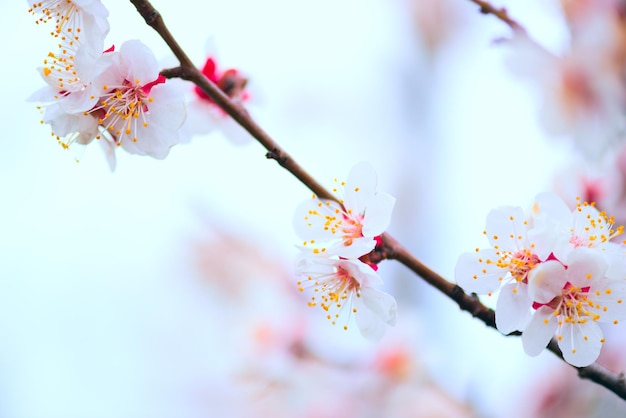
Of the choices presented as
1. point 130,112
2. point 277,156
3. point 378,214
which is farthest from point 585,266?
point 130,112

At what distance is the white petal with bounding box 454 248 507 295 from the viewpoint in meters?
0.79

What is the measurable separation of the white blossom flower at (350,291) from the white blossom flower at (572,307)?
169 mm

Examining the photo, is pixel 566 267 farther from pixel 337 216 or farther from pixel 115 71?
pixel 115 71

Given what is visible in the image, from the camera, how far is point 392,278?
323 centimetres

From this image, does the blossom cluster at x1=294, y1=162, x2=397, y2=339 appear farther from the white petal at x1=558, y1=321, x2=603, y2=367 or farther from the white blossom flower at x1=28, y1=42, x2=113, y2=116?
Answer: the white blossom flower at x1=28, y1=42, x2=113, y2=116

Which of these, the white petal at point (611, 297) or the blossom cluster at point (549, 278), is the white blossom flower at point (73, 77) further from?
the white petal at point (611, 297)

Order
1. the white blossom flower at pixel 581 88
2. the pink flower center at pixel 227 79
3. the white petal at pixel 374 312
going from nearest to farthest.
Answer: the white petal at pixel 374 312 → the pink flower center at pixel 227 79 → the white blossom flower at pixel 581 88

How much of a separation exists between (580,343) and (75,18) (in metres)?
0.73

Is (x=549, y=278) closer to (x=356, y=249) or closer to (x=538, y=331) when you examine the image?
(x=538, y=331)

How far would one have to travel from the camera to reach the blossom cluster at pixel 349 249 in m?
0.80

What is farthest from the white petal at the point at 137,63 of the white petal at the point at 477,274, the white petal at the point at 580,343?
the white petal at the point at 580,343

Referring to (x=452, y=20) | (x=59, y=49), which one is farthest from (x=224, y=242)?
(x=59, y=49)

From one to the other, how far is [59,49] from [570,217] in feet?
2.25

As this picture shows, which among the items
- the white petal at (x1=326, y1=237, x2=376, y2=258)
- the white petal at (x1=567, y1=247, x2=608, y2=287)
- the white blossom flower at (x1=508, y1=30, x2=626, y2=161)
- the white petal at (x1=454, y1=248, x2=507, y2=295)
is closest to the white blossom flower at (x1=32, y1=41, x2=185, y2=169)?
the white petal at (x1=326, y1=237, x2=376, y2=258)
